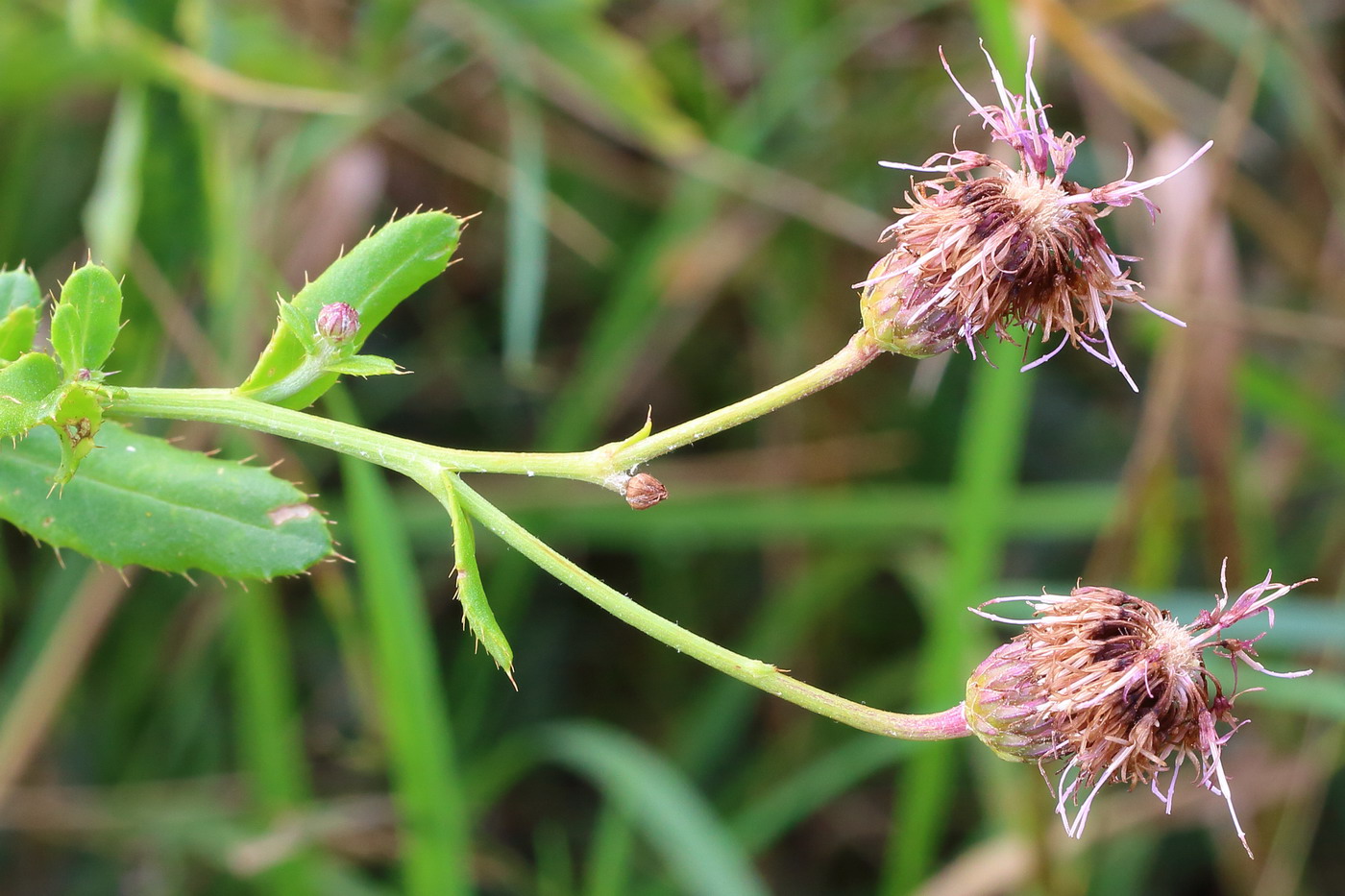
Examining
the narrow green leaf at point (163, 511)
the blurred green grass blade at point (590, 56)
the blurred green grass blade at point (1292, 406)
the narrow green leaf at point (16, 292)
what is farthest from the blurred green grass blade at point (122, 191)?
the blurred green grass blade at point (1292, 406)

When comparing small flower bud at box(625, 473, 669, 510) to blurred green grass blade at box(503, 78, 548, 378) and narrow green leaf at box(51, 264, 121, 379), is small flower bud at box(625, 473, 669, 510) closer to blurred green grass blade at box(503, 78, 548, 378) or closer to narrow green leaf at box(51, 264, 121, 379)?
narrow green leaf at box(51, 264, 121, 379)

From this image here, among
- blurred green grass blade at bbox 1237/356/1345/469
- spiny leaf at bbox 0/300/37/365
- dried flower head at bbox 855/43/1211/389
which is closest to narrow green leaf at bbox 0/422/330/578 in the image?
spiny leaf at bbox 0/300/37/365

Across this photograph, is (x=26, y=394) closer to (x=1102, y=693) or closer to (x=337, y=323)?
(x=337, y=323)

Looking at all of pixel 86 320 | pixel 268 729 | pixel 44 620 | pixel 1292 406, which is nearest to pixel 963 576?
pixel 1292 406

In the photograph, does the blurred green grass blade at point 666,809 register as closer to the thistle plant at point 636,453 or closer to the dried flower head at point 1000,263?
the thistle plant at point 636,453

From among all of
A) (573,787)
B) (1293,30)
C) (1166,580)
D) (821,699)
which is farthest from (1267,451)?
(821,699)

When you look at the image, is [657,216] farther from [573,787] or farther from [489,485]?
[573,787]
